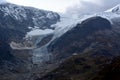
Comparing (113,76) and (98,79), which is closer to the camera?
(113,76)

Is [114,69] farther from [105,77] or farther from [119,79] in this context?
[119,79]

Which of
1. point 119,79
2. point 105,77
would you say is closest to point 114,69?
point 105,77

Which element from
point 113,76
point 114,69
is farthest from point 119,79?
point 114,69

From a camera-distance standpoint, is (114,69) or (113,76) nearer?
(113,76)

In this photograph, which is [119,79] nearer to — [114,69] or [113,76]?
[113,76]

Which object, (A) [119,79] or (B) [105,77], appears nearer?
(A) [119,79]

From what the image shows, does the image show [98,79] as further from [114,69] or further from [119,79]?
[119,79]
